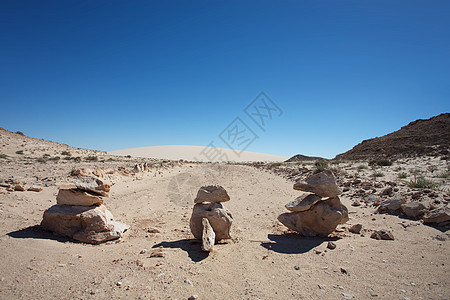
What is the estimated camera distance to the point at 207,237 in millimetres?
4441

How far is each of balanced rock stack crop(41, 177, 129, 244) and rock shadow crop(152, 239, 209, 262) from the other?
1.25 metres

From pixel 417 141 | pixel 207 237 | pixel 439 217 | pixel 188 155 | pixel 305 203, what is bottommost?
pixel 207 237

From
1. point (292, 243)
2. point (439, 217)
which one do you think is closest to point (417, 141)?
point (439, 217)

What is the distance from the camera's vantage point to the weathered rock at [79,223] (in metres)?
4.88

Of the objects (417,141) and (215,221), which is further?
(417,141)

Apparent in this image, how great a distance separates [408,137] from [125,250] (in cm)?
→ 3767

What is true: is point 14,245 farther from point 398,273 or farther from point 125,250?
point 398,273

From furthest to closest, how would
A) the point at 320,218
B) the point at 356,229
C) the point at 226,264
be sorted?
the point at 356,229, the point at 320,218, the point at 226,264

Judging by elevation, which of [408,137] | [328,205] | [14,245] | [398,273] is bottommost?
[398,273]

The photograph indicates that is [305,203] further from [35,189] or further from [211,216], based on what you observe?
[35,189]

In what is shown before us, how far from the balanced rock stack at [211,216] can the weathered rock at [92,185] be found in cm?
226

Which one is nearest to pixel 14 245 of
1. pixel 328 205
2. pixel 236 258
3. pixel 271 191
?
pixel 236 258

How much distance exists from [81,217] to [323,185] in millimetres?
5586

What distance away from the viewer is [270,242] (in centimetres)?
512
